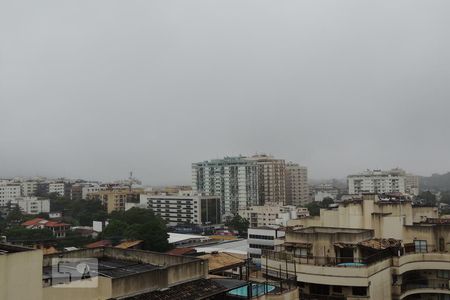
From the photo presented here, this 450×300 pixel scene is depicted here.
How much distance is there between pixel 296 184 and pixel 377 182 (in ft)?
69.7

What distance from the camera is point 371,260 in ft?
58.5

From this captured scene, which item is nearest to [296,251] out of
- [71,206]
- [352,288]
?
[352,288]

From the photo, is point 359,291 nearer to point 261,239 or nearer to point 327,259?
point 327,259

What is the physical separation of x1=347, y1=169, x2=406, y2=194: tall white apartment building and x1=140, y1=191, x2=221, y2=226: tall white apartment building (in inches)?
1652

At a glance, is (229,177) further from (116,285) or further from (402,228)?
(116,285)

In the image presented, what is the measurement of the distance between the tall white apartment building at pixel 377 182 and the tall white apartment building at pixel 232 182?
3146cm

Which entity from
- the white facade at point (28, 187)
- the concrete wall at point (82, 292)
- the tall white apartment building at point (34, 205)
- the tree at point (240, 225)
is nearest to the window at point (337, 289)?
the concrete wall at point (82, 292)

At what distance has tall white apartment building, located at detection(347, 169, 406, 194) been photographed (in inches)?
4213

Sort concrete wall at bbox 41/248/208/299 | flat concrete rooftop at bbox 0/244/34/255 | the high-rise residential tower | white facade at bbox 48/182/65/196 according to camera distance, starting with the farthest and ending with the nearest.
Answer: white facade at bbox 48/182/65/196
the high-rise residential tower
concrete wall at bbox 41/248/208/299
flat concrete rooftop at bbox 0/244/34/255

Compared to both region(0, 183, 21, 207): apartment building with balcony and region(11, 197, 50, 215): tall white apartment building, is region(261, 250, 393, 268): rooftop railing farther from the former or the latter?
region(0, 183, 21, 207): apartment building with balcony

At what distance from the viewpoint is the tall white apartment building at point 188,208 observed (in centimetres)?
8369

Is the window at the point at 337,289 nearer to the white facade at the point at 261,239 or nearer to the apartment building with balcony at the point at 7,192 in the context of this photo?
the white facade at the point at 261,239

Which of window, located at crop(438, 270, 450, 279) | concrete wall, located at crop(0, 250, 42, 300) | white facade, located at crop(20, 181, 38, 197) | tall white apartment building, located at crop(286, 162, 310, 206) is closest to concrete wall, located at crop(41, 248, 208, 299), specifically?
concrete wall, located at crop(0, 250, 42, 300)

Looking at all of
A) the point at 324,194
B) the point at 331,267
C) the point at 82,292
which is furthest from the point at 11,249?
the point at 324,194
